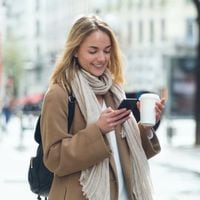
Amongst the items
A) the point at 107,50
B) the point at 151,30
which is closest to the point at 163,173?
the point at 107,50

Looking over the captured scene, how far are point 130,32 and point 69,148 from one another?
67916 mm

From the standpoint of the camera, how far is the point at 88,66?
3836mm

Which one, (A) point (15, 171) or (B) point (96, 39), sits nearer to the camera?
(B) point (96, 39)

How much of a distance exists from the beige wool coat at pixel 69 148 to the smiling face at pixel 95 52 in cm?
19

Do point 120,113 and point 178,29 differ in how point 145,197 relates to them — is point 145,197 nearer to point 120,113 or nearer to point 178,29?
point 120,113

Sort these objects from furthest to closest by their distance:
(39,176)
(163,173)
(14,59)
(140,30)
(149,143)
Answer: (14,59) < (140,30) < (163,173) < (39,176) < (149,143)

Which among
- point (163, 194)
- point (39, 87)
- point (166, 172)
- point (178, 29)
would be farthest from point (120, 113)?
point (39, 87)

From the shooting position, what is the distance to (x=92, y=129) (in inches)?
143

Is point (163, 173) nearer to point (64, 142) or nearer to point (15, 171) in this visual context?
point (15, 171)

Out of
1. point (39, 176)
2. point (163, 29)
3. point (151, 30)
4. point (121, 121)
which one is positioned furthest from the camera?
point (151, 30)

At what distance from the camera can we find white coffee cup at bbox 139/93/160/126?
3713 millimetres

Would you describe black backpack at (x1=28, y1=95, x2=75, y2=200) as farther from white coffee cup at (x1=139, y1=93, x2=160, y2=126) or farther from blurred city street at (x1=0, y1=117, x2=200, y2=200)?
blurred city street at (x1=0, y1=117, x2=200, y2=200)

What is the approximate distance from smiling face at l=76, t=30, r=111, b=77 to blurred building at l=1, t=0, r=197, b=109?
44574 millimetres

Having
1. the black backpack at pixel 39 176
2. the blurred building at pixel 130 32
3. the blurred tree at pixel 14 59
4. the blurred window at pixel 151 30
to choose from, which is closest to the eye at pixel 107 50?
the black backpack at pixel 39 176
